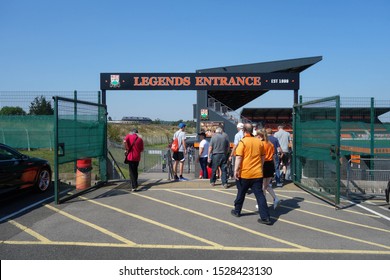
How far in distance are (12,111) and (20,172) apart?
4278mm

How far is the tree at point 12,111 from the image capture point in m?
10.6

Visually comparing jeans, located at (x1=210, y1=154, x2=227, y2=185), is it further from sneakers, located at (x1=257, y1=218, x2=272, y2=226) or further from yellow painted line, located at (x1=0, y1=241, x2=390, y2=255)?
yellow painted line, located at (x1=0, y1=241, x2=390, y2=255)

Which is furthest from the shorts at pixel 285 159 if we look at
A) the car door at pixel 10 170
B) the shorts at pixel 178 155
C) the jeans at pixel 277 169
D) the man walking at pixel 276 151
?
the car door at pixel 10 170

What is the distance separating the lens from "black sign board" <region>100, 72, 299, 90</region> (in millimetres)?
10758

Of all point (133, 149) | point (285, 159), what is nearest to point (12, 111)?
point (133, 149)

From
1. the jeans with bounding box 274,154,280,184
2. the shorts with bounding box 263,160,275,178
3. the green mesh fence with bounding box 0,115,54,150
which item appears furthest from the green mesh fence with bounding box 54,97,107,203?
the jeans with bounding box 274,154,280,184

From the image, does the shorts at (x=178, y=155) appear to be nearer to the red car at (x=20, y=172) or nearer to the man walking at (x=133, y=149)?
the man walking at (x=133, y=149)

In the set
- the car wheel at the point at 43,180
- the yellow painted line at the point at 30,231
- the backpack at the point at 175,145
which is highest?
the backpack at the point at 175,145

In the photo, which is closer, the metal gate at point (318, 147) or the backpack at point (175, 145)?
the metal gate at point (318, 147)

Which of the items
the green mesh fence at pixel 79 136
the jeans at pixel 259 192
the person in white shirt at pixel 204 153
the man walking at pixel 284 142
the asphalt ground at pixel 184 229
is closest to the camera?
the asphalt ground at pixel 184 229

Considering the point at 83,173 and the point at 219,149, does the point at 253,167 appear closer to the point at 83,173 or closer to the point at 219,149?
the point at 219,149

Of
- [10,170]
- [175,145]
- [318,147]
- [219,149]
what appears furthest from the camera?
[175,145]

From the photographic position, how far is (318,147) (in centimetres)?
774

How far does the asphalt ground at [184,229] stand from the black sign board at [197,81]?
4171mm
